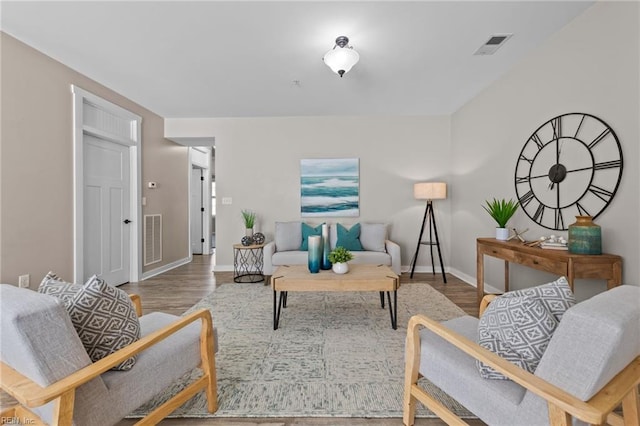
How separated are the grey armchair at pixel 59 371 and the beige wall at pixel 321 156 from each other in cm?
355

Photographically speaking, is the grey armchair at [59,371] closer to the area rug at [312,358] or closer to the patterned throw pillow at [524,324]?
the area rug at [312,358]

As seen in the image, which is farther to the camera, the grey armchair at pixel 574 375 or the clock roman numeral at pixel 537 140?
the clock roman numeral at pixel 537 140

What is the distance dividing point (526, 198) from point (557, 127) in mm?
726

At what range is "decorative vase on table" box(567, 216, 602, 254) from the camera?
194 centimetres

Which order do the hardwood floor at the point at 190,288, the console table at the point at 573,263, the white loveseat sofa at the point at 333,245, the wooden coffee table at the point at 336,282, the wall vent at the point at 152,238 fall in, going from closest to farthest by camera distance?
the console table at the point at 573,263
the wooden coffee table at the point at 336,282
the hardwood floor at the point at 190,288
the white loveseat sofa at the point at 333,245
the wall vent at the point at 152,238

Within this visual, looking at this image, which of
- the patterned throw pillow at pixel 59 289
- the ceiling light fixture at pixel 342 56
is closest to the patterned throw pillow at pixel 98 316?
the patterned throw pillow at pixel 59 289

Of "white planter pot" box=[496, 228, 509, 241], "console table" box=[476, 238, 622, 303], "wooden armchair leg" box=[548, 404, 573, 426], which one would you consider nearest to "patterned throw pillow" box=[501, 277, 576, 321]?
"wooden armchair leg" box=[548, 404, 573, 426]

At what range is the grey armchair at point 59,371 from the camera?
84 centimetres

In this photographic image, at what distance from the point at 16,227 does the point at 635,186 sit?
197 inches

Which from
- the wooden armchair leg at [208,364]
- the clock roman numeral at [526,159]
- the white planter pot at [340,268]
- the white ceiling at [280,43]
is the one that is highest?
the white ceiling at [280,43]

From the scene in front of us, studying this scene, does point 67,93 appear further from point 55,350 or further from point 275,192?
point 55,350

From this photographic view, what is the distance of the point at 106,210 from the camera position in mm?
3652

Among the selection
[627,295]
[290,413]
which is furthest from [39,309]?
[627,295]

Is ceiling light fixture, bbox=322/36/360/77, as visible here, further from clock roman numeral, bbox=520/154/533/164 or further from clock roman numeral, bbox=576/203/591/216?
clock roman numeral, bbox=576/203/591/216
